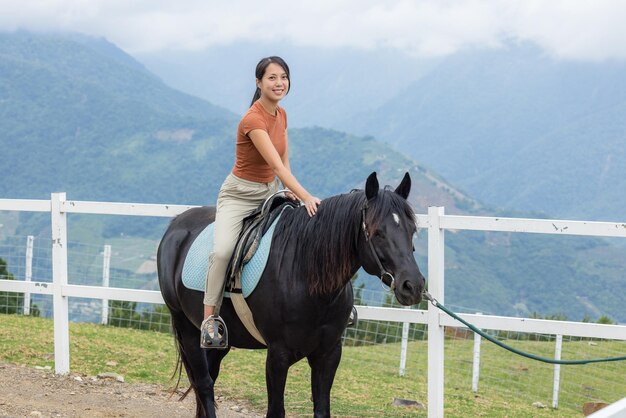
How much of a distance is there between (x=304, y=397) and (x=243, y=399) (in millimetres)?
588

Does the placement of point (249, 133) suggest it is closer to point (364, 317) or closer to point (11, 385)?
point (364, 317)

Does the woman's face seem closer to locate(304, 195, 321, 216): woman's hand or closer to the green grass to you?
locate(304, 195, 321, 216): woman's hand

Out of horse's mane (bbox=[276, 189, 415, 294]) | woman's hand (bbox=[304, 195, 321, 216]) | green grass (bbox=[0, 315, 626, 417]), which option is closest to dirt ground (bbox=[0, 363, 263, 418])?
green grass (bbox=[0, 315, 626, 417])

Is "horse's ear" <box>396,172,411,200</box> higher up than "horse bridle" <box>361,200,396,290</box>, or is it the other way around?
"horse's ear" <box>396,172,411,200</box>

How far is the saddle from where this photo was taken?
544 centimetres

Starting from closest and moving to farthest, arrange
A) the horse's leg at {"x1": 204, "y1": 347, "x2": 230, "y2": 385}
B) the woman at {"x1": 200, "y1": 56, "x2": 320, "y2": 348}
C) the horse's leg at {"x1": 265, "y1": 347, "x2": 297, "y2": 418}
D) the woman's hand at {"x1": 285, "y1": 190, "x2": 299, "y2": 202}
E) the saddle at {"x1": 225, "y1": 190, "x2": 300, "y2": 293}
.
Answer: the horse's leg at {"x1": 265, "y1": 347, "x2": 297, "y2": 418} → the woman at {"x1": 200, "y1": 56, "x2": 320, "y2": 348} → the saddle at {"x1": 225, "y1": 190, "x2": 300, "y2": 293} → the woman's hand at {"x1": 285, "y1": 190, "x2": 299, "y2": 202} → the horse's leg at {"x1": 204, "y1": 347, "x2": 230, "y2": 385}

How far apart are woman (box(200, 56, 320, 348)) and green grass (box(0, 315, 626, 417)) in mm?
2241

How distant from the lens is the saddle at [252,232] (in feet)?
17.8

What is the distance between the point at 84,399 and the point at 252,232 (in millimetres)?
2908

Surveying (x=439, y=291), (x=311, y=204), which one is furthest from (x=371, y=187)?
(x=439, y=291)

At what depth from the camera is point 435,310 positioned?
6629 mm

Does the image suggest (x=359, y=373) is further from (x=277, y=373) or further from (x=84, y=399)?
(x=277, y=373)

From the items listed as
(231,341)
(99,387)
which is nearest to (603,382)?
(99,387)

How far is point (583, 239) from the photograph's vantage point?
185375 millimetres
